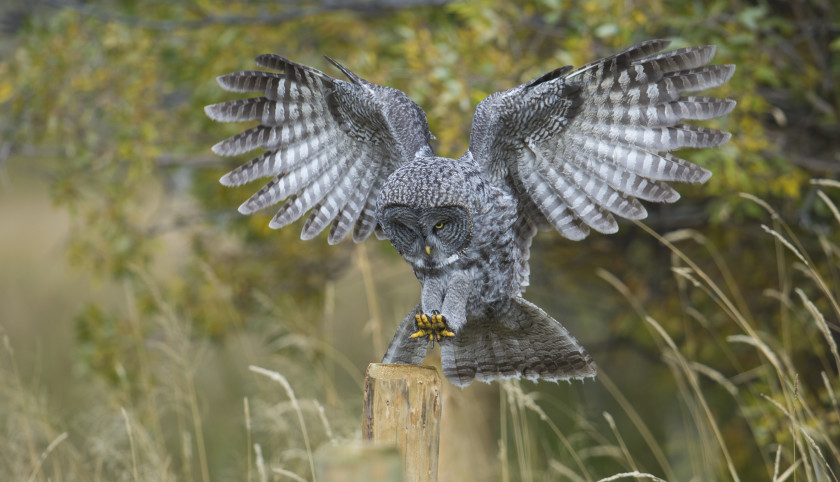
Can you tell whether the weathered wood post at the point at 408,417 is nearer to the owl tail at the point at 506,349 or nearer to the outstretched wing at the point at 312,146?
the owl tail at the point at 506,349

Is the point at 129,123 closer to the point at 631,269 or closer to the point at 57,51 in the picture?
the point at 57,51

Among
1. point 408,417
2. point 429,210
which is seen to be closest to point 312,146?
point 429,210

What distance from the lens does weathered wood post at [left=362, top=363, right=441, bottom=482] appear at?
96.6 inches

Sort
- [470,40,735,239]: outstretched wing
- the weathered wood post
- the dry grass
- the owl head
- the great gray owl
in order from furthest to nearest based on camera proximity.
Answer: the dry grass, [470,40,735,239]: outstretched wing, the great gray owl, the owl head, the weathered wood post

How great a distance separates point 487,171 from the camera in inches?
122

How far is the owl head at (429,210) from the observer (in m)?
2.65

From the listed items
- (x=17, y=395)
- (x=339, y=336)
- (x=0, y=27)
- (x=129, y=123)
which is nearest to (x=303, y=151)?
(x=17, y=395)

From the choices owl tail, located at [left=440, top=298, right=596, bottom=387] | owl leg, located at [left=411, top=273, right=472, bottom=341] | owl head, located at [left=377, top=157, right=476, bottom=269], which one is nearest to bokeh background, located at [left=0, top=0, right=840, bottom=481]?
owl tail, located at [left=440, top=298, right=596, bottom=387]

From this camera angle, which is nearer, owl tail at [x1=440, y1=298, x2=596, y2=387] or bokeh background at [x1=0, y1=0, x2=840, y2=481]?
owl tail at [x1=440, y1=298, x2=596, y2=387]

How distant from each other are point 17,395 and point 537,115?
267 centimetres

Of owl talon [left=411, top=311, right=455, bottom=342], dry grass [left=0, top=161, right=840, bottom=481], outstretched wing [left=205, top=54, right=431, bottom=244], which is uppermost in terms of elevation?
outstretched wing [left=205, top=54, right=431, bottom=244]

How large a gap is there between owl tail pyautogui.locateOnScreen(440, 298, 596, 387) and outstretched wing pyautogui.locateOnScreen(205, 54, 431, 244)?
650mm

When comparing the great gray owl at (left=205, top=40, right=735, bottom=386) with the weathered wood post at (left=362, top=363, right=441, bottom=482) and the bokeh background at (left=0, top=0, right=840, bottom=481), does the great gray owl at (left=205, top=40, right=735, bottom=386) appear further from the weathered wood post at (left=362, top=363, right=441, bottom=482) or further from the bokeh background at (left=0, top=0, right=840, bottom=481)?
the bokeh background at (left=0, top=0, right=840, bottom=481)

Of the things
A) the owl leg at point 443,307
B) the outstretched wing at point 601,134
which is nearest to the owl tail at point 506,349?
the owl leg at point 443,307
